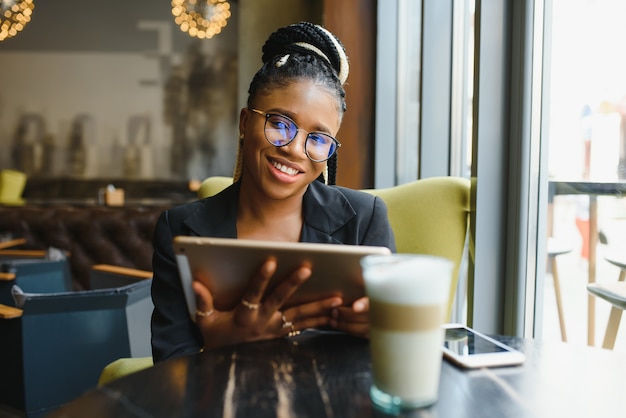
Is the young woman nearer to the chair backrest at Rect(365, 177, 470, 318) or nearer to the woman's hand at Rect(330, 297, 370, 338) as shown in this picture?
the woman's hand at Rect(330, 297, 370, 338)

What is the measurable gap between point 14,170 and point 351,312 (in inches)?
316

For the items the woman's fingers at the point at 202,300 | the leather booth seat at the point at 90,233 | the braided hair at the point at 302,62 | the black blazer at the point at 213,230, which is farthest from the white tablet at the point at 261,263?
the leather booth seat at the point at 90,233

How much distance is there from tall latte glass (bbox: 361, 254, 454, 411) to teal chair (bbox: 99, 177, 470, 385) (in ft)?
3.15

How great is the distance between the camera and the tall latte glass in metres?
0.63

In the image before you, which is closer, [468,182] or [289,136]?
[289,136]

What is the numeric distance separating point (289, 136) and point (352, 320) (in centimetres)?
45

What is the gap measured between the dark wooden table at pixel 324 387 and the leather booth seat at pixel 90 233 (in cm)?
297

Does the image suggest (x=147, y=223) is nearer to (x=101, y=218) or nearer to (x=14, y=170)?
(x=101, y=218)

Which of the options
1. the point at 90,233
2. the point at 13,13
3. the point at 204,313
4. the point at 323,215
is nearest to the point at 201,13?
the point at 13,13

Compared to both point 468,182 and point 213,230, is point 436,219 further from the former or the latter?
point 213,230

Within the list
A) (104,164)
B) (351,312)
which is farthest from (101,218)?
(104,164)

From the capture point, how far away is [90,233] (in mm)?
3699

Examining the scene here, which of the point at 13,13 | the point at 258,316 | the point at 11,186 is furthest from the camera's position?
the point at 11,186

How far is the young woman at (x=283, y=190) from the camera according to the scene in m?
1.19
